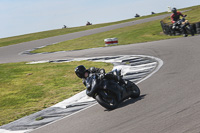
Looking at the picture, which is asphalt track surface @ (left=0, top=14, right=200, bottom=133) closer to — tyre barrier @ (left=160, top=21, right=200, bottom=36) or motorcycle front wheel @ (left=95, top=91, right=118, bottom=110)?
motorcycle front wheel @ (left=95, top=91, right=118, bottom=110)

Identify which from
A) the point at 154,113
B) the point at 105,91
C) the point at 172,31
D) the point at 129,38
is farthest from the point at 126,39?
the point at 154,113

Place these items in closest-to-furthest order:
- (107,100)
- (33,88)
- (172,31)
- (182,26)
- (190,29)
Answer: (107,100)
(33,88)
(190,29)
(182,26)
(172,31)

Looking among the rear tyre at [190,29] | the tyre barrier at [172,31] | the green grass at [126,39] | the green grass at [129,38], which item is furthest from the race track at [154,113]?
the green grass at [126,39]

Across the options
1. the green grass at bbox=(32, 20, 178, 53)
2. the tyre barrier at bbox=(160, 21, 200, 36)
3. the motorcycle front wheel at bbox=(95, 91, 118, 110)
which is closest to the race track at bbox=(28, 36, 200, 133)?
the motorcycle front wheel at bbox=(95, 91, 118, 110)

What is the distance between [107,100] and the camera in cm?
777

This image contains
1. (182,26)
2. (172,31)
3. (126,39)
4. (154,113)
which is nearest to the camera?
(154,113)

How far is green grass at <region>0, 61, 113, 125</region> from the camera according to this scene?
Answer: 9906mm

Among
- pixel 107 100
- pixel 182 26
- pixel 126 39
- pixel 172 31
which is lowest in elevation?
pixel 107 100

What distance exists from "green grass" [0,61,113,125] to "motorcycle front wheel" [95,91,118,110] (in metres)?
2.46

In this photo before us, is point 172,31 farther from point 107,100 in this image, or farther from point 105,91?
point 107,100

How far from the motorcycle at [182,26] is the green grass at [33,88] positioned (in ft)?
24.0

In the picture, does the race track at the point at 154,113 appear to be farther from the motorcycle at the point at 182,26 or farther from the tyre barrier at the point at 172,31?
the tyre barrier at the point at 172,31

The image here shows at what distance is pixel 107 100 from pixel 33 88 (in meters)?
5.38

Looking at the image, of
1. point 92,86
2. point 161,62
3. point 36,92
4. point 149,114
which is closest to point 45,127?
point 92,86
